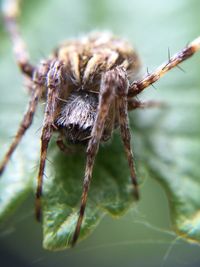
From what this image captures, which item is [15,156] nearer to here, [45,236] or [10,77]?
[45,236]

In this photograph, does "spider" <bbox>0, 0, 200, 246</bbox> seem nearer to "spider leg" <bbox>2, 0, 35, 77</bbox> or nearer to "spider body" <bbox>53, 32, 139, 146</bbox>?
"spider body" <bbox>53, 32, 139, 146</bbox>

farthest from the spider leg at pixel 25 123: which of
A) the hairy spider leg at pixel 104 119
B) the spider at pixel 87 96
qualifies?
the hairy spider leg at pixel 104 119

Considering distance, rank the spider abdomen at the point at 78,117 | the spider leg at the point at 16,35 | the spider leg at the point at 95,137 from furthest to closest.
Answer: the spider leg at the point at 16,35 < the spider abdomen at the point at 78,117 < the spider leg at the point at 95,137

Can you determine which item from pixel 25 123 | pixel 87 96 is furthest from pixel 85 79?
pixel 25 123

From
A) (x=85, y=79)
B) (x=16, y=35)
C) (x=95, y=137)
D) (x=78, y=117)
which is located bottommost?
(x=95, y=137)

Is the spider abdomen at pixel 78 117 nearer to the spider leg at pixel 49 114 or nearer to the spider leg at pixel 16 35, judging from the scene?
the spider leg at pixel 49 114

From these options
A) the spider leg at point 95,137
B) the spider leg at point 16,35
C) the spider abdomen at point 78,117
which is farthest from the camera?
the spider leg at point 16,35

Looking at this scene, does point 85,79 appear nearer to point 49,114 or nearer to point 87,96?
point 87,96

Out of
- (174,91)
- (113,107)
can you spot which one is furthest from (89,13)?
(113,107)
